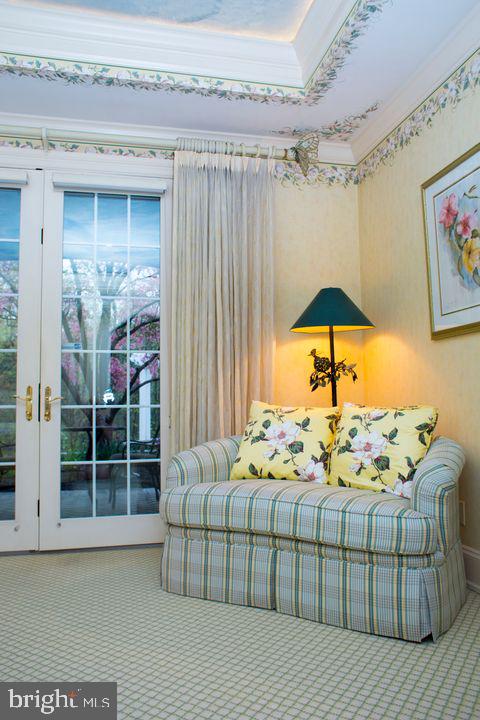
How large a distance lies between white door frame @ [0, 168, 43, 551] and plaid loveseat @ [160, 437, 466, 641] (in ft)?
3.57

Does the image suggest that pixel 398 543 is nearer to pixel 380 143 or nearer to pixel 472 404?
pixel 472 404

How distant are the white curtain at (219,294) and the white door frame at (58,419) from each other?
0.20 m

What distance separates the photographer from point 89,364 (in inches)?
131

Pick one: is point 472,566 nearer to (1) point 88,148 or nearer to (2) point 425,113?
(2) point 425,113

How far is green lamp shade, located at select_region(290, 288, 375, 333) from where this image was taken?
305 centimetres

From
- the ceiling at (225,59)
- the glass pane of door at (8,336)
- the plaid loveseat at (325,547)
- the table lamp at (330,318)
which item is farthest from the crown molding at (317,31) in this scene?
the plaid loveseat at (325,547)

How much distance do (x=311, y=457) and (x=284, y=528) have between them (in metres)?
0.50

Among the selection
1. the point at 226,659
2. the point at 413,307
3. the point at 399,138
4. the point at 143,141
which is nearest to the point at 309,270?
the point at 413,307

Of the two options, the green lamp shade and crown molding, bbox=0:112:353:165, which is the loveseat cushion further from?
crown molding, bbox=0:112:353:165

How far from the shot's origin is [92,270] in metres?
3.38

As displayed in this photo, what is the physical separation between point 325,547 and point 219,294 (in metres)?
1.74

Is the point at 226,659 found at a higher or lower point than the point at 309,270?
lower

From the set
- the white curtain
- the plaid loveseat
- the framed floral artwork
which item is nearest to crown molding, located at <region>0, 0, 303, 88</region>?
the white curtain

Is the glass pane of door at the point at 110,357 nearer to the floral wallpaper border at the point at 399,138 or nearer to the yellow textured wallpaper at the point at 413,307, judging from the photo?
the floral wallpaper border at the point at 399,138
